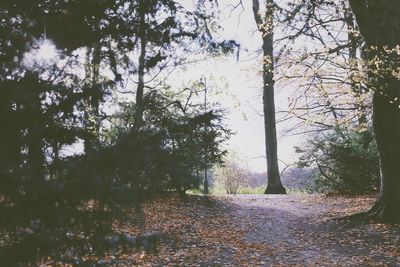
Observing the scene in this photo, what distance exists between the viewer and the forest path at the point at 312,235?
26.3 feet

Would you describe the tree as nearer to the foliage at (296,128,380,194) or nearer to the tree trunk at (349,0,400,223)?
the foliage at (296,128,380,194)

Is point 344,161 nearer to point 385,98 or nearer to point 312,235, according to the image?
point 385,98

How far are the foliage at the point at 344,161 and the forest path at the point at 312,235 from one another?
1.64 metres

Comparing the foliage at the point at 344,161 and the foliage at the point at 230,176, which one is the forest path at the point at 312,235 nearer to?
the foliage at the point at 344,161

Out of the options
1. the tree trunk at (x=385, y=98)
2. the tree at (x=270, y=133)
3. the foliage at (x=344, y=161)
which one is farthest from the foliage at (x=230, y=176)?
the tree trunk at (x=385, y=98)

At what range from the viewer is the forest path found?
8.03 m

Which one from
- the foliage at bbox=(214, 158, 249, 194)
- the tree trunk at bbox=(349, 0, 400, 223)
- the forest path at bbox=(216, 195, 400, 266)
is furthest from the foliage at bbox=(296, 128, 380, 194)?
the foliage at bbox=(214, 158, 249, 194)

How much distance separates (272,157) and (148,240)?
17999mm

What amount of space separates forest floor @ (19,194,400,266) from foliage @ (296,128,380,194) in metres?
1.66

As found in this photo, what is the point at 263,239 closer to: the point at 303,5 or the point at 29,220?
the point at 303,5

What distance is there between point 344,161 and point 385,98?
606cm

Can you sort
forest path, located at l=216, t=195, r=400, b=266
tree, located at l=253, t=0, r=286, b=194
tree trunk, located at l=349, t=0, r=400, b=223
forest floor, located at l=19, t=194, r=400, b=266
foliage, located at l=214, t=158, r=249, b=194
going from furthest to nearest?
foliage, located at l=214, t=158, r=249, b=194 < tree, located at l=253, t=0, r=286, b=194 < tree trunk, located at l=349, t=0, r=400, b=223 < forest path, located at l=216, t=195, r=400, b=266 < forest floor, located at l=19, t=194, r=400, b=266

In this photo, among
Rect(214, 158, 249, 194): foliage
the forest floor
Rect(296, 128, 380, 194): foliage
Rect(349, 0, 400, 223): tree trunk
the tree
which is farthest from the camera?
Rect(214, 158, 249, 194): foliage

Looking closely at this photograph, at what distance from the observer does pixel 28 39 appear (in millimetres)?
3004
